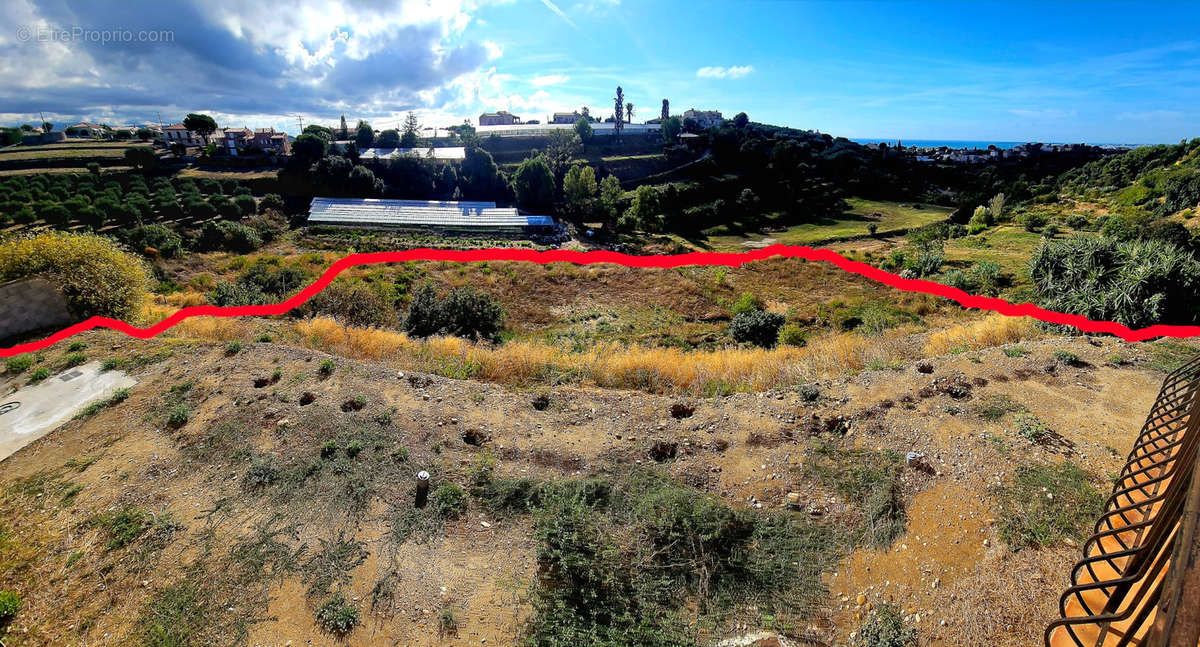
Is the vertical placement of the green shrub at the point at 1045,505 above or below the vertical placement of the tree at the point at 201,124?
below

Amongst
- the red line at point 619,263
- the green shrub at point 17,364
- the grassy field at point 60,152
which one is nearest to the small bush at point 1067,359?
the red line at point 619,263

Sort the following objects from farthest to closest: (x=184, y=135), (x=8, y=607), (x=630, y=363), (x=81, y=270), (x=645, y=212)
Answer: (x=184, y=135) → (x=645, y=212) → (x=81, y=270) → (x=630, y=363) → (x=8, y=607)

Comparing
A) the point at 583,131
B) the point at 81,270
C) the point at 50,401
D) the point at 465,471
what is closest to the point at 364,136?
the point at 583,131

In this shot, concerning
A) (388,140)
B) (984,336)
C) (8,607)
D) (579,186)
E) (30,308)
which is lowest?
(8,607)

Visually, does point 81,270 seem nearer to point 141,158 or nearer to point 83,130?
point 141,158

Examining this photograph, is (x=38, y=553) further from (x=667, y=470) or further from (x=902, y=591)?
(x=902, y=591)

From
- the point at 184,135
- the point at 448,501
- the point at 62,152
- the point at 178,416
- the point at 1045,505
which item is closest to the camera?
the point at 1045,505

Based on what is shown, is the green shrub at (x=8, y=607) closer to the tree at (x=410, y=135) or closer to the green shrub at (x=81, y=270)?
the green shrub at (x=81, y=270)
